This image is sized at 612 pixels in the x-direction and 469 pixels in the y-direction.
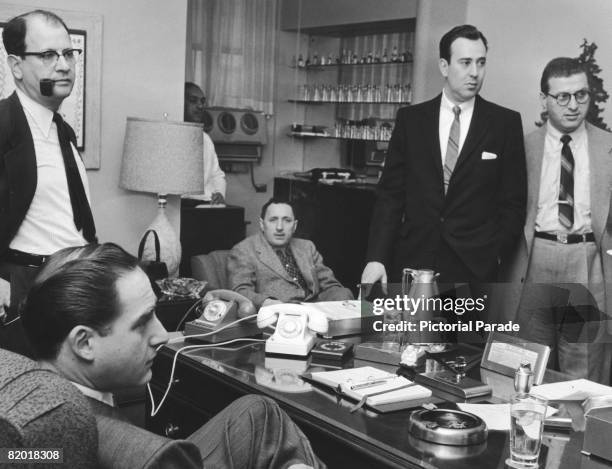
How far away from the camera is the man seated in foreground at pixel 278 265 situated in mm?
4164

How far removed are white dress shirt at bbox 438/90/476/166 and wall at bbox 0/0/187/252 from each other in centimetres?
167

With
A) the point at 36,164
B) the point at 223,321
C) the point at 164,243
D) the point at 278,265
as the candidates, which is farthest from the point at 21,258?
the point at 278,265

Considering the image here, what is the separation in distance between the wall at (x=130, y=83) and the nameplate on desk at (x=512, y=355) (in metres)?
2.43

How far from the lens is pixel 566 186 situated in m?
3.49

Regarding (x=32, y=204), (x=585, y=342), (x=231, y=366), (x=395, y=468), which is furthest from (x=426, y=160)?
(x=395, y=468)

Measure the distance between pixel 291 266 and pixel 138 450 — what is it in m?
2.99

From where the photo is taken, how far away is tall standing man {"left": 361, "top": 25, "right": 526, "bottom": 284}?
341cm

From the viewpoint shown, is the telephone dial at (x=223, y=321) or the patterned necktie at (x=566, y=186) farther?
the patterned necktie at (x=566, y=186)

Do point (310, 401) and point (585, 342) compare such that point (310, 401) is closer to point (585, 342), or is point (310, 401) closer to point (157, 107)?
point (585, 342)

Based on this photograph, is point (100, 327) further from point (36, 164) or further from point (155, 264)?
point (155, 264)

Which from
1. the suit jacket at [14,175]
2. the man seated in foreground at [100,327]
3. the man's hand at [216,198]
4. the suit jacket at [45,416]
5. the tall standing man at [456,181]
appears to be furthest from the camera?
the man's hand at [216,198]

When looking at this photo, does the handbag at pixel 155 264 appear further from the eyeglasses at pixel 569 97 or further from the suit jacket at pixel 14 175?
the eyeglasses at pixel 569 97

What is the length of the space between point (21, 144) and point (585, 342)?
2.55 m

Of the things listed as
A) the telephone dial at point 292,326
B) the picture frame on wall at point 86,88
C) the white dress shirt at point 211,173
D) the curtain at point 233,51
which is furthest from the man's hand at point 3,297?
the curtain at point 233,51
